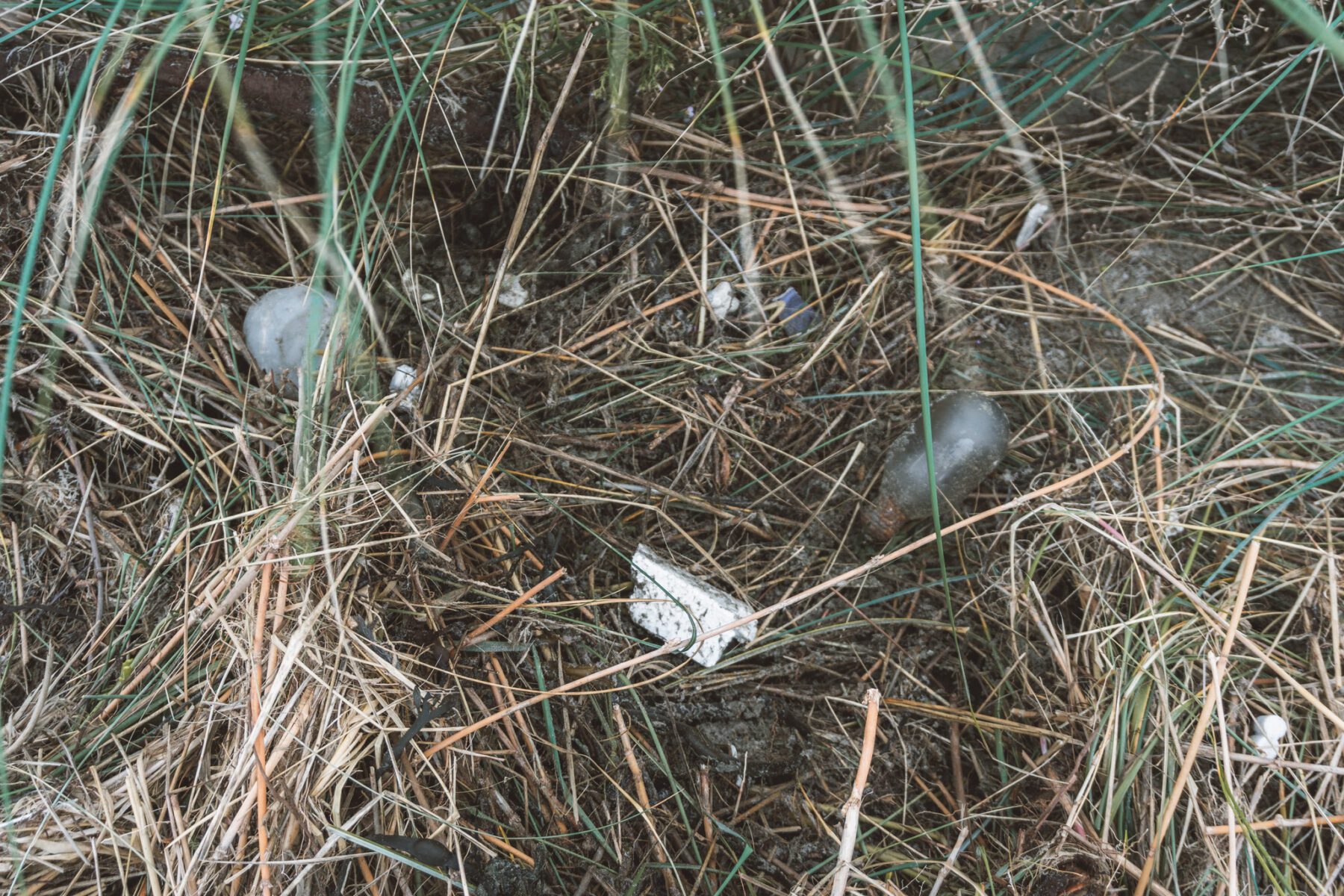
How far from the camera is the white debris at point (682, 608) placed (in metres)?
1.29

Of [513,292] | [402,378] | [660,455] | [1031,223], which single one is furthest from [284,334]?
[1031,223]

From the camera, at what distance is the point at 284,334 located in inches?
53.2

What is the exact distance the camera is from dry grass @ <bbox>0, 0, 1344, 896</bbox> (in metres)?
1.12

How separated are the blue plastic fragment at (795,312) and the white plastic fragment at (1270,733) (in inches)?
36.4

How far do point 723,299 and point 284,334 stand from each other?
2.41 feet

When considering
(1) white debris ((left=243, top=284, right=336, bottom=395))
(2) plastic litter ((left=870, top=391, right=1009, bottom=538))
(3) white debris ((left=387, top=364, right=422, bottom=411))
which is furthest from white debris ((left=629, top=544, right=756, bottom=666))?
(1) white debris ((left=243, top=284, right=336, bottom=395))

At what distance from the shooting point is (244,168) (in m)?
1.48

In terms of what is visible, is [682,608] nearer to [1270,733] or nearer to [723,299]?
[723,299]

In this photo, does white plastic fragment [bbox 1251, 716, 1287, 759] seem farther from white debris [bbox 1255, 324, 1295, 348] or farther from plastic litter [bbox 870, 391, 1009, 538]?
white debris [bbox 1255, 324, 1295, 348]

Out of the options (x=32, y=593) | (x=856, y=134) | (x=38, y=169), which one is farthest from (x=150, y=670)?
(x=856, y=134)

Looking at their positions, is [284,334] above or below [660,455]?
above

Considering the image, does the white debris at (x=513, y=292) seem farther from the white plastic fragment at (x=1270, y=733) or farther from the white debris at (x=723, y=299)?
the white plastic fragment at (x=1270, y=733)

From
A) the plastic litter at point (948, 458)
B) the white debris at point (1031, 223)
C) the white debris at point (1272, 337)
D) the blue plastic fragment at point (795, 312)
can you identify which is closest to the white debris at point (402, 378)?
the blue plastic fragment at point (795, 312)

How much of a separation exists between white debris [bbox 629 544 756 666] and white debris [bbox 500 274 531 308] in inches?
19.4
